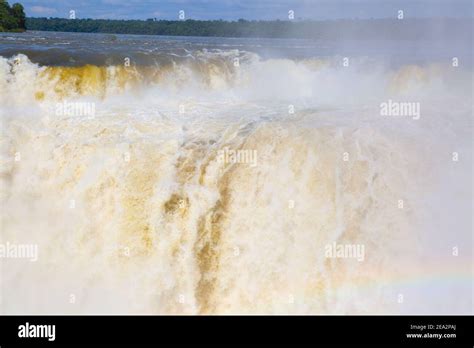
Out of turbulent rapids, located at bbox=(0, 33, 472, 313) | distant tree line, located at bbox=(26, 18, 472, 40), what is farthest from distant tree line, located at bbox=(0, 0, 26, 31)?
turbulent rapids, located at bbox=(0, 33, 472, 313)

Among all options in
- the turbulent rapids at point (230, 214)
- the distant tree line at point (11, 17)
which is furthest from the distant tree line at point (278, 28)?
the turbulent rapids at point (230, 214)

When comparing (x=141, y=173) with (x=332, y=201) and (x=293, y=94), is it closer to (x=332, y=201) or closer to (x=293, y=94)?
(x=332, y=201)

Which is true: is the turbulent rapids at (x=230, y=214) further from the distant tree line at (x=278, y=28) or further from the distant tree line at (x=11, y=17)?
the distant tree line at (x=11, y=17)

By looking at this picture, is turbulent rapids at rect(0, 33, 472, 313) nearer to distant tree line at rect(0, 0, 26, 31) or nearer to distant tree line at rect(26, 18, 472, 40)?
distant tree line at rect(26, 18, 472, 40)

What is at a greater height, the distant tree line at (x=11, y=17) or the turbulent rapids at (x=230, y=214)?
the distant tree line at (x=11, y=17)

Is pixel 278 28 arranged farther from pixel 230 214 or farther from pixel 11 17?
pixel 230 214

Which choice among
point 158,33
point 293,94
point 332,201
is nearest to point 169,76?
point 293,94

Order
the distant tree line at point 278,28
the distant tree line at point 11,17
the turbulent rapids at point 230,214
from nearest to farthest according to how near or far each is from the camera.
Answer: the turbulent rapids at point 230,214, the distant tree line at point 278,28, the distant tree line at point 11,17
